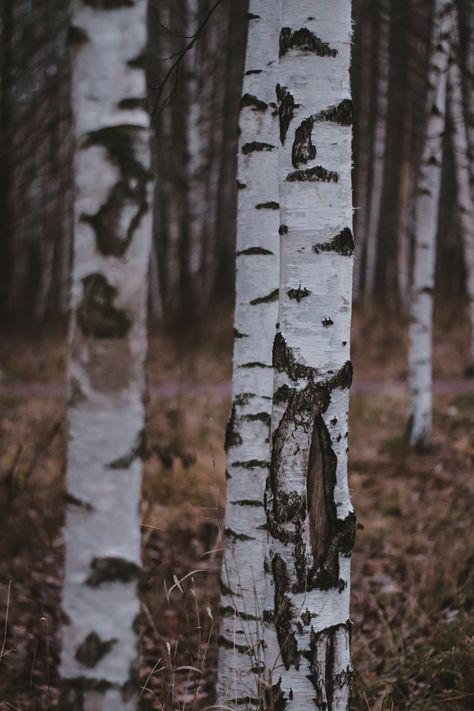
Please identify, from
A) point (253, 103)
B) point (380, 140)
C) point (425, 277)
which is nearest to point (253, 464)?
point (253, 103)

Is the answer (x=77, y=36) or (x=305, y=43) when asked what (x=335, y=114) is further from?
(x=77, y=36)

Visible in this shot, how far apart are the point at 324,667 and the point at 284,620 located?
0.69 ft

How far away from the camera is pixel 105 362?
1795 mm

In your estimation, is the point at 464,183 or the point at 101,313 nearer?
the point at 101,313

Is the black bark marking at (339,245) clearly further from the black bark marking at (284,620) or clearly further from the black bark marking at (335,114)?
the black bark marking at (284,620)

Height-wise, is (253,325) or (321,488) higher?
(253,325)

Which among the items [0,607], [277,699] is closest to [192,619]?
[0,607]

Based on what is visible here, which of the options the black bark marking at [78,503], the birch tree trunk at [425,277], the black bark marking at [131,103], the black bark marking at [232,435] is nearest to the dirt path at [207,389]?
the birch tree trunk at [425,277]

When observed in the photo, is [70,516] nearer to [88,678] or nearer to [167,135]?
[88,678]

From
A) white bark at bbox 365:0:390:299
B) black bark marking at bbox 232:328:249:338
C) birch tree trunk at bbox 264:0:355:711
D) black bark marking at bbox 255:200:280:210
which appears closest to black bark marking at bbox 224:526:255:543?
birch tree trunk at bbox 264:0:355:711

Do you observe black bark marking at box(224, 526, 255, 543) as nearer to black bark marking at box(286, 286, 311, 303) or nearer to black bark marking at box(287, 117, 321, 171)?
black bark marking at box(286, 286, 311, 303)

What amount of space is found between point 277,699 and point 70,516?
1.07 meters

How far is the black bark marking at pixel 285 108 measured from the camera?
7.57ft

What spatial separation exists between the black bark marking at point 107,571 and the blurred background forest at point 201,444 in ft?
2.05
